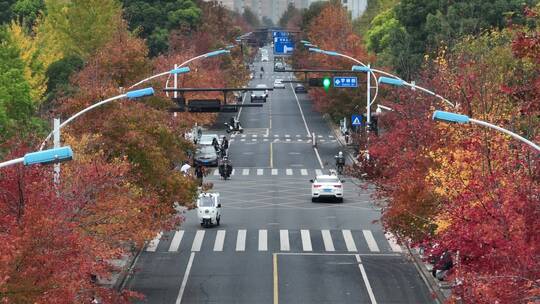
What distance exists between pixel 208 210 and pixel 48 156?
33.8 m

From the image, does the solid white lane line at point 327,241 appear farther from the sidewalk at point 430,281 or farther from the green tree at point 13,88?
the green tree at point 13,88

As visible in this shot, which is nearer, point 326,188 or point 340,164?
point 326,188

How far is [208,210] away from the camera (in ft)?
191

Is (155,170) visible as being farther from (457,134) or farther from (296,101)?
(296,101)

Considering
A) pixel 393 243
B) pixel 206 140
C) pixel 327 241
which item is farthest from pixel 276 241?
pixel 206 140

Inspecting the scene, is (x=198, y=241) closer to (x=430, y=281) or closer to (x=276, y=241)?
(x=276, y=241)

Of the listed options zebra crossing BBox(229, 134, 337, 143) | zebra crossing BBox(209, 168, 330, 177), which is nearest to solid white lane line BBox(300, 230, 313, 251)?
zebra crossing BBox(209, 168, 330, 177)

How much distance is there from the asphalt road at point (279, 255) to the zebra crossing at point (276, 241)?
0.14ft

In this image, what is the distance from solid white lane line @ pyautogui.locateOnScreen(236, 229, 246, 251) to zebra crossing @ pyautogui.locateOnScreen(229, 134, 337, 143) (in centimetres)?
5012

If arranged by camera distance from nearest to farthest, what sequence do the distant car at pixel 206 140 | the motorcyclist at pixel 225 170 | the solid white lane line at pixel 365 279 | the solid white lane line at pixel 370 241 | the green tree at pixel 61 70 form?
the solid white lane line at pixel 365 279
the solid white lane line at pixel 370 241
the motorcyclist at pixel 225 170
the distant car at pixel 206 140
the green tree at pixel 61 70

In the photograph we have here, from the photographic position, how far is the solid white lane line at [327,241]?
172 ft

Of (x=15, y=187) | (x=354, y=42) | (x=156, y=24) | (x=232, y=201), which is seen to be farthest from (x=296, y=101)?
(x=15, y=187)

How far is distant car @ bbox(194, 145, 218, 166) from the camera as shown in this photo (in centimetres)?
8662

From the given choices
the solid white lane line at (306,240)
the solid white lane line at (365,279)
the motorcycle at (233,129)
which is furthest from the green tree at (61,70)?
the solid white lane line at (365,279)
